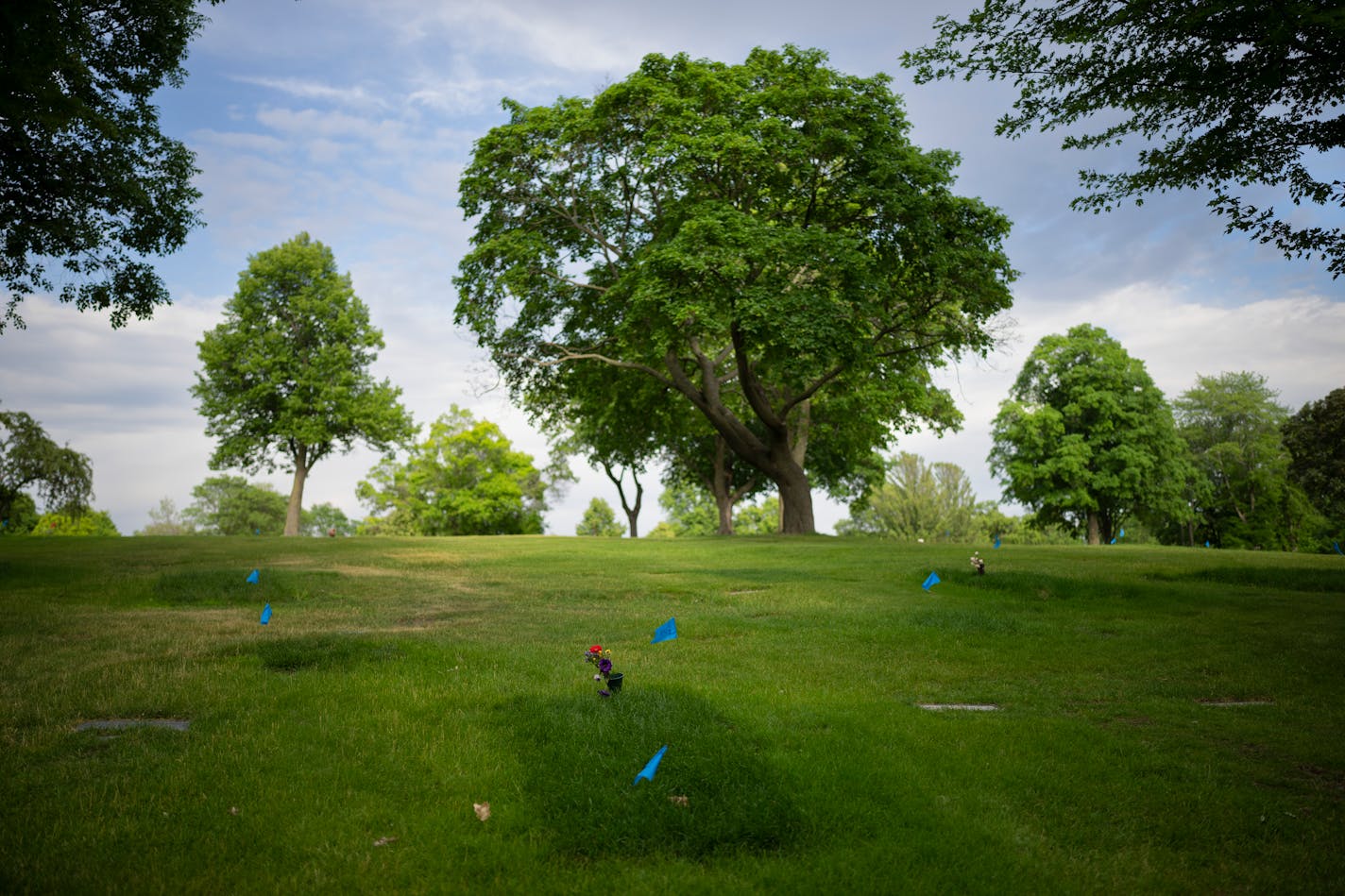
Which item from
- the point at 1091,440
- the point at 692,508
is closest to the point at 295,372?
the point at 1091,440

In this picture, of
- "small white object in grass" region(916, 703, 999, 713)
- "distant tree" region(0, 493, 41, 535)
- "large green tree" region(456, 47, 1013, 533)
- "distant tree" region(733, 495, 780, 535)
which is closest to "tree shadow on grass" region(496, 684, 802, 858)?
"small white object in grass" region(916, 703, 999, 713)

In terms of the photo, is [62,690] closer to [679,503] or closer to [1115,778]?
[1115,778]

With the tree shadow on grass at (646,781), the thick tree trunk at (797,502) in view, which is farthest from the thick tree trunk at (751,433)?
the tree shadow on grass at (646,781)

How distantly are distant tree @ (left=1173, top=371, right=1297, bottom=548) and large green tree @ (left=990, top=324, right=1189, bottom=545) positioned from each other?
6657 millimetres

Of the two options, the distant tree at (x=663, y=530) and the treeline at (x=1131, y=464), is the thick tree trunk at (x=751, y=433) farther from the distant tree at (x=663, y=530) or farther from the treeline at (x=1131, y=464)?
the distant tree at (x=663, y=530)

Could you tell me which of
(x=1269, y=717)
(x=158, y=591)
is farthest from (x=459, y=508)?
(x=1269, y=717)

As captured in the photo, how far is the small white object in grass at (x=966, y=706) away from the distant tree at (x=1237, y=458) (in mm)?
53890

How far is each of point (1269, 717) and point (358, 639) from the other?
10577 millimetres

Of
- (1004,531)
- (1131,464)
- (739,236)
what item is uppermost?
(739,236)

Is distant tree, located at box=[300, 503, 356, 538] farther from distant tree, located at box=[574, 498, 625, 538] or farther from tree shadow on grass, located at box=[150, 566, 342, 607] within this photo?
tree shadow on grass, located at box=[150, 566, 342, 607]

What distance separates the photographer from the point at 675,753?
6.52 meters

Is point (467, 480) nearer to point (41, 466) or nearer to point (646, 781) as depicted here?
point (41, 466)

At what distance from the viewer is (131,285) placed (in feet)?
66.7

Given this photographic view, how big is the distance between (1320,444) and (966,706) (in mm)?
41428
